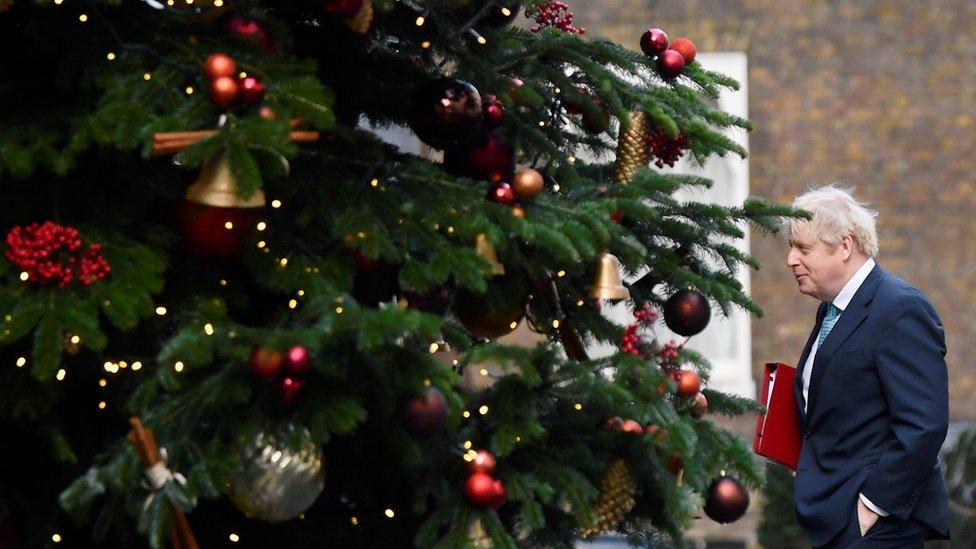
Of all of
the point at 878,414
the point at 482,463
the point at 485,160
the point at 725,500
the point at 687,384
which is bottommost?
the point at 725,500

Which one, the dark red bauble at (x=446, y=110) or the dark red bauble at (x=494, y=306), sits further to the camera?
the dark red bauble at (x=494, y=306)

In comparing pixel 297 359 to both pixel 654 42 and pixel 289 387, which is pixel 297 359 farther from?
pixel 654 42

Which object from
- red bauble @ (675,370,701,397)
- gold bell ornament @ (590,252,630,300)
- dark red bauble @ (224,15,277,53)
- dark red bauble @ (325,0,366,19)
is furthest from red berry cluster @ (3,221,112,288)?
red bauble @ (675,370,701,397)

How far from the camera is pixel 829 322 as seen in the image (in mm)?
3463

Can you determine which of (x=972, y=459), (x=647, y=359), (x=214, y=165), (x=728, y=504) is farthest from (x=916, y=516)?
(x=972, y=459)

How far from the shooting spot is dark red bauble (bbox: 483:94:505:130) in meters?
3.22

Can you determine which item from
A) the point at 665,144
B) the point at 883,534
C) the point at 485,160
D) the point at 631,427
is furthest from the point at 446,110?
the point at 883,534

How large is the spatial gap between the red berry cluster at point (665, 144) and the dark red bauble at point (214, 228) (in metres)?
1.03

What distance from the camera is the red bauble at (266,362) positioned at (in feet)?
8.20

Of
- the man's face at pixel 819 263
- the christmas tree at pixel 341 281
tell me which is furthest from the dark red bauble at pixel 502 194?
the man's face at pixel 819 263

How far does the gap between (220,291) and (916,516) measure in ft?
5.13

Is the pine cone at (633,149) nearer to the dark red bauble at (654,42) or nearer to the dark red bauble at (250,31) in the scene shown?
the dark red bauble at (654,42)

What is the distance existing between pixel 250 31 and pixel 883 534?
168 cm

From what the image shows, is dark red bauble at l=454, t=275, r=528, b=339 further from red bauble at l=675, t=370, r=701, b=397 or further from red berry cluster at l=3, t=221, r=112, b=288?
red berry cluster at l=3, t=221, r=112, b=288
